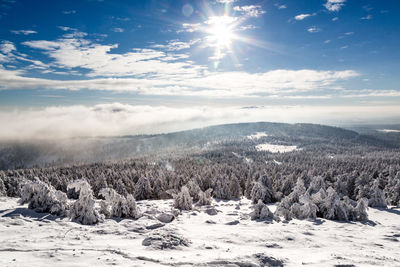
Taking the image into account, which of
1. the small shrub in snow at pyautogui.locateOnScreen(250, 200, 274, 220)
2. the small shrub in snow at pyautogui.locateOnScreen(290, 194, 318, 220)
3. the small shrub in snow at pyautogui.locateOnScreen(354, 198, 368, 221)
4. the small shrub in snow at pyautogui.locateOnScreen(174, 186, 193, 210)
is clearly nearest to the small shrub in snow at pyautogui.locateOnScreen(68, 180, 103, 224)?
the small shrub in snow at pyautogui.locateOnScreen(174, 186, 193, 210)

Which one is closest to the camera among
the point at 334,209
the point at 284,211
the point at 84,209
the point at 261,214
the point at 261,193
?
the point at 84,209

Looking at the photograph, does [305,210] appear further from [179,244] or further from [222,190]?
[222,190]

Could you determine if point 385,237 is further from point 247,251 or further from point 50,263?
point 50,263

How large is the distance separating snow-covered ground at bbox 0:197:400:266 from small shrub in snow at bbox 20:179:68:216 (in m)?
1.08

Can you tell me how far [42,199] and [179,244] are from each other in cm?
1902

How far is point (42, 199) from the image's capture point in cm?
2883

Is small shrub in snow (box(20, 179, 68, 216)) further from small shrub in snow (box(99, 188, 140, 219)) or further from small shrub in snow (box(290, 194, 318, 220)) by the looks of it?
small shrub in snow (box(290, 194, 318, 220))

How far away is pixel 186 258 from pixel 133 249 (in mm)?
4721

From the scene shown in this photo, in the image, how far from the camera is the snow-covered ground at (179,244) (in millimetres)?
16828

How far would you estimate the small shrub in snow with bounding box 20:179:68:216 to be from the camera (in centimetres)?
2867

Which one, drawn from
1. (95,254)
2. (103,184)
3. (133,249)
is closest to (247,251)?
(133,249)

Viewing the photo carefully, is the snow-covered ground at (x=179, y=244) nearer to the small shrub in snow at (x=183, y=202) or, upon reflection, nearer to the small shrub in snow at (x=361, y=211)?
the small shrub in snow at (x=361, y=211)

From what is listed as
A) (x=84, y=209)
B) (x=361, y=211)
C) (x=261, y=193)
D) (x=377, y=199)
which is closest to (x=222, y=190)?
(x=261, y=193)

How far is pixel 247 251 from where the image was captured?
20188 mm
